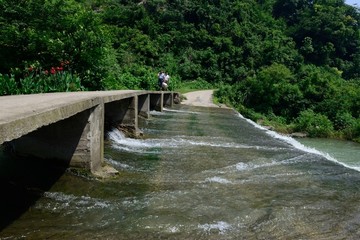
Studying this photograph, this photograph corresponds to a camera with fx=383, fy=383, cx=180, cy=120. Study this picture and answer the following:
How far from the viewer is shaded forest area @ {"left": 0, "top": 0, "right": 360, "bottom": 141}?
14.3m

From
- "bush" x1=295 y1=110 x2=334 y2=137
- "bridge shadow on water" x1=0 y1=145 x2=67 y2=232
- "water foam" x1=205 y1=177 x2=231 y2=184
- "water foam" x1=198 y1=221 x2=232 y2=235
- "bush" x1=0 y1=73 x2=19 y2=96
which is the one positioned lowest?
"bush" x1=295 y1=110 x2=334 y2=137

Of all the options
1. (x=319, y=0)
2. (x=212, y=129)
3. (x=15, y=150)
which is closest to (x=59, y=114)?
(x=15, y=150)

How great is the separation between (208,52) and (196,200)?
55.0m

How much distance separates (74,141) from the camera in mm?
6863

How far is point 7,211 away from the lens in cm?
505

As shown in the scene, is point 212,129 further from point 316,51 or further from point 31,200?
point 316,51

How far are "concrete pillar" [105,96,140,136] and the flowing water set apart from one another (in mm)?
2334

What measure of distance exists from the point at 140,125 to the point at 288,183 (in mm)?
8117

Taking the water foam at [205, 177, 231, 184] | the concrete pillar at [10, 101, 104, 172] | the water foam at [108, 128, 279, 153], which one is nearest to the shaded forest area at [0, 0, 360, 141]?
the water foam at [108, 128, 279, 153]

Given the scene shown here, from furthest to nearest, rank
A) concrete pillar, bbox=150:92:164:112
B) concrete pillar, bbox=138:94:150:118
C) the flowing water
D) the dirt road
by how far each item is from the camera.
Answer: the dirt road < concrete pillar, bbox=150:92:164:112 < concrete pillar, bbox=138:94:150:118 < the flowing water

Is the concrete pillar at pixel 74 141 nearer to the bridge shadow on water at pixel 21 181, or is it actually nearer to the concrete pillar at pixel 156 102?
the bridge shadow on water at pixel 21 181

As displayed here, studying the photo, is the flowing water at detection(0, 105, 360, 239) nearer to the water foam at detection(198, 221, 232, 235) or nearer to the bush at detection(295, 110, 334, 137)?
the water foam at detection(198, 221, 232, 235)

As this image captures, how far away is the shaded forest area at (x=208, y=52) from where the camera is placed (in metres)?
14.3

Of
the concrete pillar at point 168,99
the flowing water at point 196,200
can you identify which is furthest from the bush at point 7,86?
the concrete pillar at point 168,99
